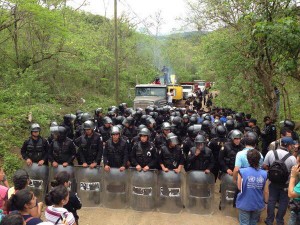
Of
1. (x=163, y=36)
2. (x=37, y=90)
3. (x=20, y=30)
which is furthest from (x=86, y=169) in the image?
(x=163, y=36)

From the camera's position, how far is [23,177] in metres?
3.94

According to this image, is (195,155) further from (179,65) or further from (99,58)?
(179,65)

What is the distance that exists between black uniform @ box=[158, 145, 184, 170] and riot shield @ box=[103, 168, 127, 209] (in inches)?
33.5

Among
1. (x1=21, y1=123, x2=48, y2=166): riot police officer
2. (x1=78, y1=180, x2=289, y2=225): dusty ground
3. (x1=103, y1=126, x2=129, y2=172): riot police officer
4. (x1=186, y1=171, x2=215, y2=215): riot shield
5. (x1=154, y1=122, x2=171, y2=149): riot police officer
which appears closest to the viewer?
(x1=78, y1=180, x2=289, y2=225): dusty ground

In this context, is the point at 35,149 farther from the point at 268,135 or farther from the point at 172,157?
the point at 268,135

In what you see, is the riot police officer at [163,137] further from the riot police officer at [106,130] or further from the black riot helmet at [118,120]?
the black riot helmet at [118,120]

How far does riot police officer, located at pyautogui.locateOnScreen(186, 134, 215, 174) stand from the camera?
6260 mm

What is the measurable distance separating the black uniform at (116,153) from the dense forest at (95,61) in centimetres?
310

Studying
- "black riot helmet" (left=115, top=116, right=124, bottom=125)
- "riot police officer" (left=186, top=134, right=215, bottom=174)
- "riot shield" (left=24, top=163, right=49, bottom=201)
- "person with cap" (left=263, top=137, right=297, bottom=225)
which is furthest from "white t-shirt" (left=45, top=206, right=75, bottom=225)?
"black riot helmet" (left=115, top=116, right=124, bottom=125)

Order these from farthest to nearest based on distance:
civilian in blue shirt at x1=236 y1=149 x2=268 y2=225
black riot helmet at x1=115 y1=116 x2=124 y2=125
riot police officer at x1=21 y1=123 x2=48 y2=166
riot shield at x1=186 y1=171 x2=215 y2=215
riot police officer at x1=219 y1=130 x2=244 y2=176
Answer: black riot helmet at x1=115 y1=116 x2=124 y2=125, riot police officer at x1=21 y1=123 x2=48 y2=166, riot police officer at x1=219 y1=130 x2=244 y2=176, riot shield at x1=186 y1=171 x2=215 y2=215, civilian in blue shirt at x1=236 y1=149 x2=268 y2=225

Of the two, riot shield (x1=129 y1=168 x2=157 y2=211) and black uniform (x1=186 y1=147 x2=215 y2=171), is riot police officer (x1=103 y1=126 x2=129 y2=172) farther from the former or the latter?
black uniform (x1=186 y1=147 x2=215 y2=171)

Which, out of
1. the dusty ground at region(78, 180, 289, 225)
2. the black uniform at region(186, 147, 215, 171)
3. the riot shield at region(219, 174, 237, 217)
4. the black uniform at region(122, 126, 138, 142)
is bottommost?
the dusty ground at region(78, 180, 289, 225)

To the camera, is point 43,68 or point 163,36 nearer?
point 43,68

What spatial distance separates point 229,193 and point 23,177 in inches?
149
